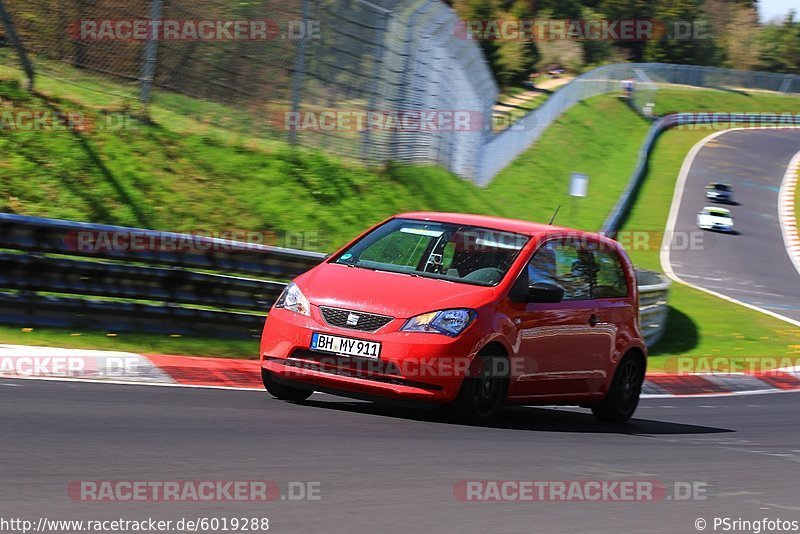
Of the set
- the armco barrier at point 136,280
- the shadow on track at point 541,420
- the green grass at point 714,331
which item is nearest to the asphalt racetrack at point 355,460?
the shadow on track at point 541,420

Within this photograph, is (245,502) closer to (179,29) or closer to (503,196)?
(179,29)

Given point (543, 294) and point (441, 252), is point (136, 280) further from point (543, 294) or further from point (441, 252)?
point (543, 294)

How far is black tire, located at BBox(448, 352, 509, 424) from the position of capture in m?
8.45

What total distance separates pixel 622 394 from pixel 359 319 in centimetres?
317

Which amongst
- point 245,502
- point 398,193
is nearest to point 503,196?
point 398,193

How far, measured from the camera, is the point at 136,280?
11.6m

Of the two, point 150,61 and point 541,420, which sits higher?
point 150,61

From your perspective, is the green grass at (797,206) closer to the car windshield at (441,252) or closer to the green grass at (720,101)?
the green grass at (720,101)

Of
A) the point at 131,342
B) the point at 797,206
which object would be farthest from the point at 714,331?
the point at 797,206

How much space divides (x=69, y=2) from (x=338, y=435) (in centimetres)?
1127

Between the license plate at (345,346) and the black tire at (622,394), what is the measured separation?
114 inches

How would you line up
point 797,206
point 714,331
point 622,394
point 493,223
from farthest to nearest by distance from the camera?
point 797,206
point 714,331
point 622,394
point 493,223

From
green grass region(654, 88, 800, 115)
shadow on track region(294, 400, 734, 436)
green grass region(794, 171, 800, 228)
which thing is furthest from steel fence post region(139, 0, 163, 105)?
green grass region(654, 88, 800, 115)

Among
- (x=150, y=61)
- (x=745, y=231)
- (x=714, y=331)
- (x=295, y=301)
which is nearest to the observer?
(x=295, y=301)
